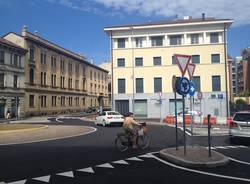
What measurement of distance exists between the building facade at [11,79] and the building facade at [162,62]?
1492 cm

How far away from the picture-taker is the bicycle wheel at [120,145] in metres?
13.9

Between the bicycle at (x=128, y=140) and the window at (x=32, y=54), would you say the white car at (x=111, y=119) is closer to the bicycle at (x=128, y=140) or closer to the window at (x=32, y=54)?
the bicycle at (x=128, y=140)

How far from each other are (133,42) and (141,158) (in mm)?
43674

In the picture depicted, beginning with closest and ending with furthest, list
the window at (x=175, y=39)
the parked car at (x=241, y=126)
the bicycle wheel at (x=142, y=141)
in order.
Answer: the bicycle wheel at (x=142, y=141) → the parked car at (x=241, y=126) → the window at (x=175, y=39)

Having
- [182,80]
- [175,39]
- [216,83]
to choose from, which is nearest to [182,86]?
[182,80]

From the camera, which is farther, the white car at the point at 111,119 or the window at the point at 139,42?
the window at the point at 139,42

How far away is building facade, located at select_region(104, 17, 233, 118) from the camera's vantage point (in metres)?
51.4

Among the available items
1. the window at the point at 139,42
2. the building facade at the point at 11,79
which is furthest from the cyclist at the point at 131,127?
the building facade at the point at 11,79

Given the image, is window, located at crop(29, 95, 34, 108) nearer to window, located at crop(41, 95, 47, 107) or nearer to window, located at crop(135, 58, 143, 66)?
window, located at crop(41, 95, 47, 107)

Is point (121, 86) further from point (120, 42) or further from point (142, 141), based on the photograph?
point (142, 141)

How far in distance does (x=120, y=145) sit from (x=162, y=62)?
39919 mm

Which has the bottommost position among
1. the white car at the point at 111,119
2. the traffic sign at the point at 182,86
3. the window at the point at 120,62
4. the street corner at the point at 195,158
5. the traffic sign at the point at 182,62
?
the street corner at the point at 195,158

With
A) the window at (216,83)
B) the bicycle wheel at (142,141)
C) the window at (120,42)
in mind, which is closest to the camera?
the bicycle wheel at (142,141)

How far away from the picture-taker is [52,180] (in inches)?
327
